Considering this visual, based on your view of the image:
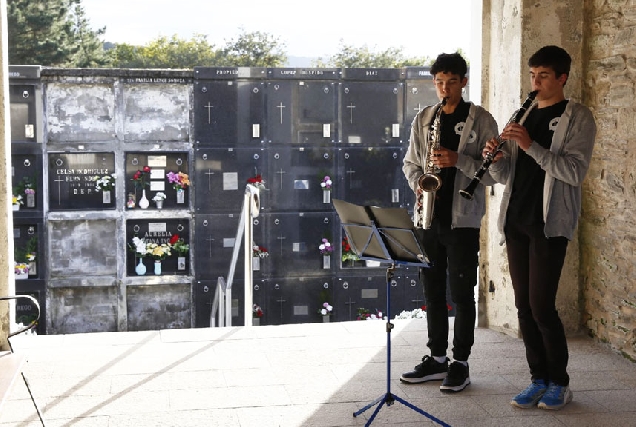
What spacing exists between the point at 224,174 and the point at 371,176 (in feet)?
7.85

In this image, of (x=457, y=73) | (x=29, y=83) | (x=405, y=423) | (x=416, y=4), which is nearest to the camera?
(x=405, y=423)

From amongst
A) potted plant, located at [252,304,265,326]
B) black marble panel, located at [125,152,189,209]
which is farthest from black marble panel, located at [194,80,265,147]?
potted plant, located at [252,304,265,326]

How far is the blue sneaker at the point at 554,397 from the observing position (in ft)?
10.9

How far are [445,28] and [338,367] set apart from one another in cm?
2769

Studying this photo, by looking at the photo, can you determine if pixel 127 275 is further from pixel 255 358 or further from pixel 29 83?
pixel 255 358

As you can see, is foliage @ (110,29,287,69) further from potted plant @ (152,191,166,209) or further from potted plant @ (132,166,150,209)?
potted plant @ (152,191,166,209)

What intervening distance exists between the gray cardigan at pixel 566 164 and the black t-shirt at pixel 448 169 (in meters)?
0.42

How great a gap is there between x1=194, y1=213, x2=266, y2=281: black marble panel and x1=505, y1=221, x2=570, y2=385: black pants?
1081 centimetres

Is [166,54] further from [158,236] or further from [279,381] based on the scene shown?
[279,381]

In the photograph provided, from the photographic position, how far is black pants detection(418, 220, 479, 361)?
11.5ft

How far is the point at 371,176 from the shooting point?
14.3 metres

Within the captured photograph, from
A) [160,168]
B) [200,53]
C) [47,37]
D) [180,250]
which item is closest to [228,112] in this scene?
[160,168]

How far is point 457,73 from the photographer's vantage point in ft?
11.3

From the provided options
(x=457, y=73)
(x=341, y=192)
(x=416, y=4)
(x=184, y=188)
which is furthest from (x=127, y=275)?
(x=416, y=4)
